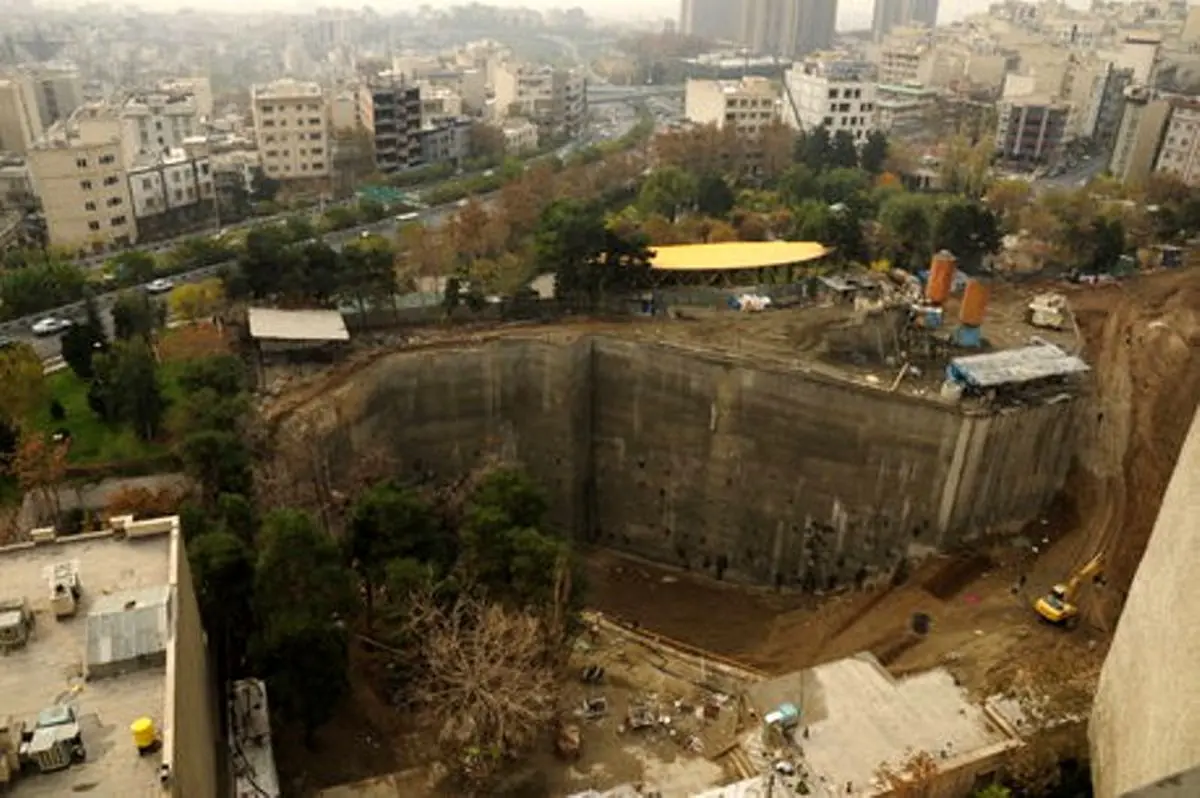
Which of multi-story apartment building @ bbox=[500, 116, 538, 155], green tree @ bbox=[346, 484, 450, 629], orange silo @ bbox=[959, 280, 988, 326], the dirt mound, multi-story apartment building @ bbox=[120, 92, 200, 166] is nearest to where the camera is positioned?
green tree @ bbox=[346, 484, 450, 629]

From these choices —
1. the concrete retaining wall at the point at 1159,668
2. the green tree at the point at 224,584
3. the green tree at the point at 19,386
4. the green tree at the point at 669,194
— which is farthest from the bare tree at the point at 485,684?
the green tree at the point at 669,194

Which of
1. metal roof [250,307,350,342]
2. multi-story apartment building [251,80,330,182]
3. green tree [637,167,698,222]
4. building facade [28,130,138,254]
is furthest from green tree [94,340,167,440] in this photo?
multi-story apartment building [251,80,330,182]

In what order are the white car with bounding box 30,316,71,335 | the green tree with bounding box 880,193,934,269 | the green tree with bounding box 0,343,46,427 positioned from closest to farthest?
the green tree with bounding box 0,343,46,427, the white car with bounding box 30,316,71,335, the green tree with bounding box 880,193,934,269

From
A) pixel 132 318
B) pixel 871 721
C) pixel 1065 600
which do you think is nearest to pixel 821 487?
pixel 1065 600

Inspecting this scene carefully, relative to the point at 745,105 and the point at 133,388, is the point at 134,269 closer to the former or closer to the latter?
the point at 133,388

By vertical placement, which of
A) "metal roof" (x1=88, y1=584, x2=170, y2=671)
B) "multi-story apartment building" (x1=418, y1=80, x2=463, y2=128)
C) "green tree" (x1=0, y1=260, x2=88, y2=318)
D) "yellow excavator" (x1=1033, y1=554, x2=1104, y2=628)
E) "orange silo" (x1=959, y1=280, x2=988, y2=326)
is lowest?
"yellow excavator" (x1=1033, y1=554, x2=1104, y2=628)

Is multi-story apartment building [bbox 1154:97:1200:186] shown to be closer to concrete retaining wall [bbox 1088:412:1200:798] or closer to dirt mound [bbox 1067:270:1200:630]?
dirt mound [bbox 1067:270:1200:630]

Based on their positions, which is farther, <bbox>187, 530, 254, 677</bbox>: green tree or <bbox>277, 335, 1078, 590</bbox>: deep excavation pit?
<bbox>277, 335, 1078, 590</bbox>: deep excavation pit
